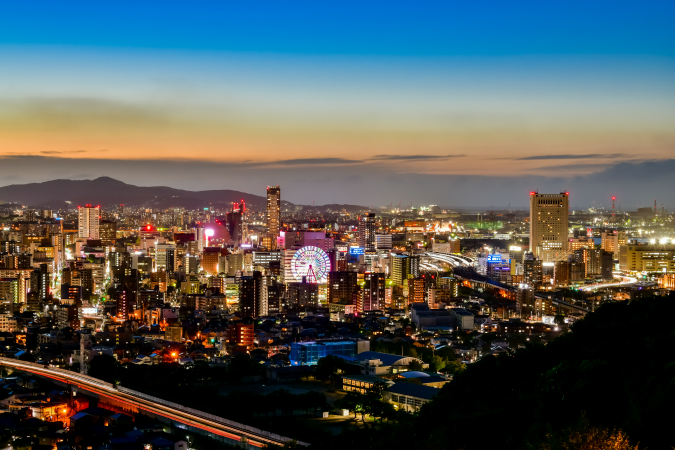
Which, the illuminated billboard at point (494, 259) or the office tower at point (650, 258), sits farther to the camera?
the illuminated billboard at point (494, 259)

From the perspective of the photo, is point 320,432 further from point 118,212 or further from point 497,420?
point 118,212

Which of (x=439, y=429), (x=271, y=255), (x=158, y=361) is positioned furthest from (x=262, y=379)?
(x=271, y=255)

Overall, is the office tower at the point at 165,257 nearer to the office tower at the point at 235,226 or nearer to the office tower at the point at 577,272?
the office tower at the point at 235,226

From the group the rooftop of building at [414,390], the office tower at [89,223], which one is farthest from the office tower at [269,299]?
the office tower at [89,223]

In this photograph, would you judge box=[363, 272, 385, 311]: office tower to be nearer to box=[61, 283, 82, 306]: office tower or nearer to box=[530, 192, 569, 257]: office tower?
box=[61, 283, 82, 306]: office tower

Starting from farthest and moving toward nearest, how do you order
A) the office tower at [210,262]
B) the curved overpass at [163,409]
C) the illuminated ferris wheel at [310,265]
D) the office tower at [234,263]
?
the office tower at [210,262], the office tower at [234,263], the illuminated ferris wheel at [310,265], the curved overpass at [163,409]

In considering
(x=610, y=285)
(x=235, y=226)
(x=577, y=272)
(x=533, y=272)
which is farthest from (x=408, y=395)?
(x=235, y=226)
